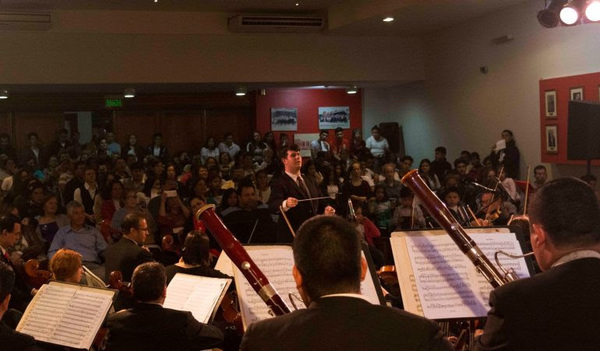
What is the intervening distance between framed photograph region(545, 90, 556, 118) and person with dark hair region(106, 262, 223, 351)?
8062 mm

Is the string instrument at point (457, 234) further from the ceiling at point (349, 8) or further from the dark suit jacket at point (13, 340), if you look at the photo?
the ceiling at point (349, 8)

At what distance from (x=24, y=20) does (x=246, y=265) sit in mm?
9560

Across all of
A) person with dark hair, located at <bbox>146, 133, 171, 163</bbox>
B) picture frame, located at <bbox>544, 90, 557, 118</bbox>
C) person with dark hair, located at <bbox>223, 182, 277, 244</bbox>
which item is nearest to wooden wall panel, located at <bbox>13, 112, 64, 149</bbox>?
person with dark hair, located at <bbox>146, 133, 171, 163</bbox>

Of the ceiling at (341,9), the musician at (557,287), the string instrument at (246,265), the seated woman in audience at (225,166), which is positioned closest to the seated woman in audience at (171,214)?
the seated woman in audience at (225,166)

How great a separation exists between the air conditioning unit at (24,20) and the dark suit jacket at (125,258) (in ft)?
21.9

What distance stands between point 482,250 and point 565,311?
1.14 meters

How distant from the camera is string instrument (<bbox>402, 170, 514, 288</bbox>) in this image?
2818 millimetres

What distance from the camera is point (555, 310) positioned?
1934 millimetres

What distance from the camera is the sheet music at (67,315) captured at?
132 inches

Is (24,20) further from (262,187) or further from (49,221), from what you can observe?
(49,221)

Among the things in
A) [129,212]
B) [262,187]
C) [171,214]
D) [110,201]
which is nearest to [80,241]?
[129,212]

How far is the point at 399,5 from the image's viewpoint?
35.1 ft

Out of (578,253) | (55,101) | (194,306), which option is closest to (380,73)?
(55,101)

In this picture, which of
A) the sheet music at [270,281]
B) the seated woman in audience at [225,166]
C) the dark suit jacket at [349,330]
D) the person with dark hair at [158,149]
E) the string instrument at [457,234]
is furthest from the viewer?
the person with dark hair at [158,149]
